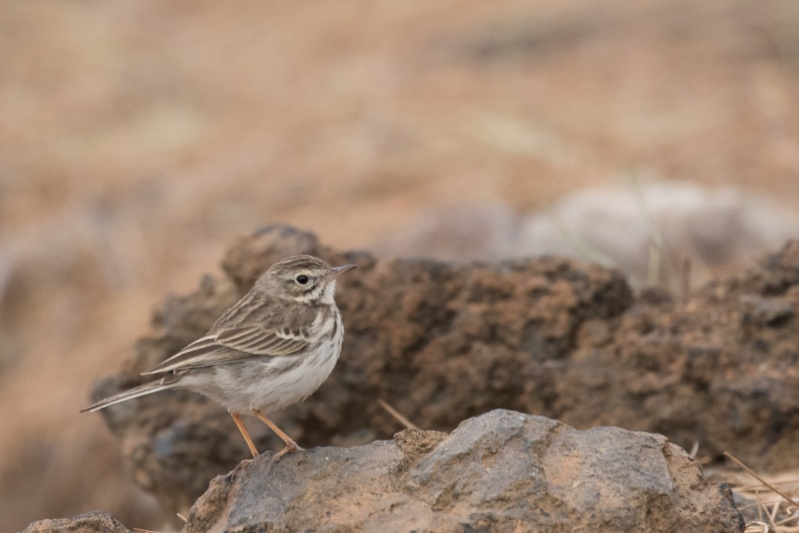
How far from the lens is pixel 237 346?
18.1 ft

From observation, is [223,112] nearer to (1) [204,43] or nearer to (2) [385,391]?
(1) [204,43]

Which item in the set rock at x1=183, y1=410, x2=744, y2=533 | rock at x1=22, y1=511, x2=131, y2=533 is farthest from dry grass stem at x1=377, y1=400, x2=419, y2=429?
rock at x1=22, y1=511, x2=131, y2=533

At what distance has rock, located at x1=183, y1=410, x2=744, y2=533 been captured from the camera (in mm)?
4180

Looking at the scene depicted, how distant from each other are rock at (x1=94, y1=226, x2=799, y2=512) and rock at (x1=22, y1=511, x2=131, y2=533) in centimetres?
207

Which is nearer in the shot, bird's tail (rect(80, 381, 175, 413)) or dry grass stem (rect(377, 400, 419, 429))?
bird's tail (rect(80, 381, 175, 413))

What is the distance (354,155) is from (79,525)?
412 inches

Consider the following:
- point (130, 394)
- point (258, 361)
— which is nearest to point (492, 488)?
point (258, 361)

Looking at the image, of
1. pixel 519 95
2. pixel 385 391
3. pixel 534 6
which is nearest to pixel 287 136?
pixel 519 95

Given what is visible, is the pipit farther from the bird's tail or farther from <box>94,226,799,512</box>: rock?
<box>94,226,799,512</box>: rock

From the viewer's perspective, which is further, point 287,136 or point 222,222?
point 287,136

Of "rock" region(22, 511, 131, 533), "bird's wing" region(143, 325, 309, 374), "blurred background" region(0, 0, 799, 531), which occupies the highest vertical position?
"bird's wing" region(143, 325, 309, 374)

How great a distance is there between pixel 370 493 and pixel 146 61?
15762mm

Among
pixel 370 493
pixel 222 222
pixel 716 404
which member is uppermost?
pixel 370 493

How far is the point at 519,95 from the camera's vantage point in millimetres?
15922
